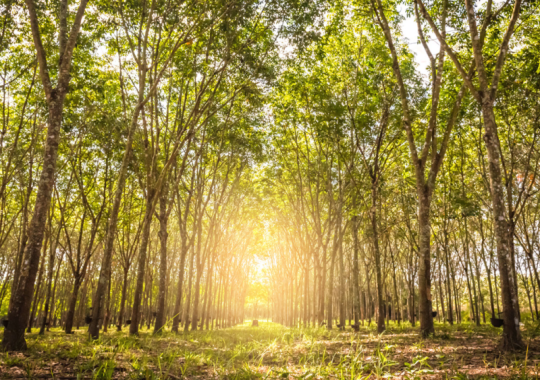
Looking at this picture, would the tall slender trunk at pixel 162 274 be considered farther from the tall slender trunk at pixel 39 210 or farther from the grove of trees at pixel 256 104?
the tall slender trunk at pixel 39 210

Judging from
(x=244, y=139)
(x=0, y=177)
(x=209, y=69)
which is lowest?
(x=0, y=177)

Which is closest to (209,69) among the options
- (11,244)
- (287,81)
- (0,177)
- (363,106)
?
(287,81)

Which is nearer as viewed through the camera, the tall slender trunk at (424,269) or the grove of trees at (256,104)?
the grove of trees at (256,104)

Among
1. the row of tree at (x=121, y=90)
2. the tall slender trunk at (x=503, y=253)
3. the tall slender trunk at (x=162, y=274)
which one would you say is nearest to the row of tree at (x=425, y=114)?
the tall slender trunk at (x=503, y=253)

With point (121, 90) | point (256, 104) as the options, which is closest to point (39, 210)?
point (121, 90)

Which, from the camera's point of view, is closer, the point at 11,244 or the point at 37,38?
the point at 37,38

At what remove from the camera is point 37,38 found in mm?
7141

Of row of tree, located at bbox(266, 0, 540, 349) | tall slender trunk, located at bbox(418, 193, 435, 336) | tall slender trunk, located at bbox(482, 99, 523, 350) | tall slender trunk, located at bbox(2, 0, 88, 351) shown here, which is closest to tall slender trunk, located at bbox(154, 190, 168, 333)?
tall slender trunk, located at bbox(2, 0, 88, 351)

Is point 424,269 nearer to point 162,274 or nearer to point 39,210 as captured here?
point 39,210

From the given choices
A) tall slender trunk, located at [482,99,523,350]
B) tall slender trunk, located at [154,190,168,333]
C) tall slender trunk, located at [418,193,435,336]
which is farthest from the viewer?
tall slender trunk, located at [154,190,168,333]

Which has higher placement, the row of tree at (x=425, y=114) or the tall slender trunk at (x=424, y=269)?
the row of tree at (x=425, y=114)

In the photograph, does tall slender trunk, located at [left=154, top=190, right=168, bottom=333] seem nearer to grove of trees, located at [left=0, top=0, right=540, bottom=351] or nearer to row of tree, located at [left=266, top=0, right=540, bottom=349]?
grove of trees, located at [left=0, top=0, right=540, bottom=351]

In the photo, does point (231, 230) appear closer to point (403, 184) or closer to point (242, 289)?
point (403, 184)

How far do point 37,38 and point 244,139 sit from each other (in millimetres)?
9826
